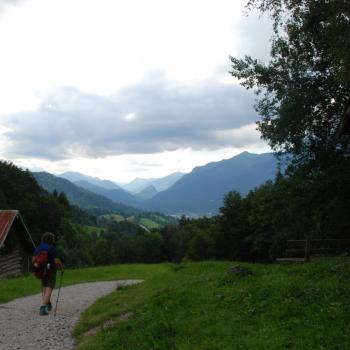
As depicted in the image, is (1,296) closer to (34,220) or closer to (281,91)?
(281,91)

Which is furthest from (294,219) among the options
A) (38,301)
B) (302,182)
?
(38,301)

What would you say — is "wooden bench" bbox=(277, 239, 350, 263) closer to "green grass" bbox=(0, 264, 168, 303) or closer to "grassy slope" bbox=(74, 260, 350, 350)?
"grassy slope" bbox=(74, 260, 350, 350)

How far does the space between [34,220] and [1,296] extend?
52.9m

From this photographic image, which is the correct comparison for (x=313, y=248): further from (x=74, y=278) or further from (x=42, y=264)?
(x=74, y=278)

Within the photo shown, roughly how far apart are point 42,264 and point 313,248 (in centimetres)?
1089

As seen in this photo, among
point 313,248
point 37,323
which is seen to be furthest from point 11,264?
point 37,323

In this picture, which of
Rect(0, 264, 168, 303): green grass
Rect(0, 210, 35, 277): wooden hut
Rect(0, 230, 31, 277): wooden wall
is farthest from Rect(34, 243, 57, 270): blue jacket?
Rect(0, 230, 31, 277): wooden wall

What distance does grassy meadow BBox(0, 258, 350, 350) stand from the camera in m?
7.08

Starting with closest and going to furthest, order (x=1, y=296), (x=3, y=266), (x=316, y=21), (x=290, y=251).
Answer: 1. (x=316, y=21)
2. (x=1, y=296)
3. (x=290, y=251)
4. (x=3, y=266)

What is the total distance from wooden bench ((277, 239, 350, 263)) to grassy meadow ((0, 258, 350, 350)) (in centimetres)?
649

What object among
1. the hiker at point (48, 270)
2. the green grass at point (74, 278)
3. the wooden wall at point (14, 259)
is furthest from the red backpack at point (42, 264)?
the wooden wall at point (14, 259)

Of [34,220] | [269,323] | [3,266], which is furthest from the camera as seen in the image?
[34,220]

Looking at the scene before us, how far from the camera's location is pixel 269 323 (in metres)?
7.82

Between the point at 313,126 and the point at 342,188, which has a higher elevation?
the point at 313,126
